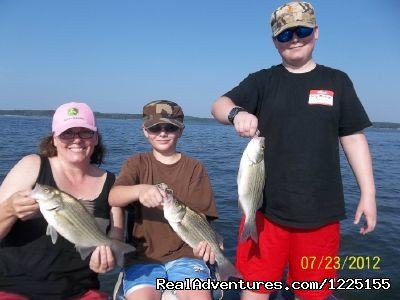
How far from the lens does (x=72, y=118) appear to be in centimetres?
362

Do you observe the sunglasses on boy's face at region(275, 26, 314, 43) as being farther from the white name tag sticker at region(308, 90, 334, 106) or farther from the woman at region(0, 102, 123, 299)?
the woman at region(0, 102, 123, 299)

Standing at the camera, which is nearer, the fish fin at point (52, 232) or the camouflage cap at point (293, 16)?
the fish fin at point (52, 232)

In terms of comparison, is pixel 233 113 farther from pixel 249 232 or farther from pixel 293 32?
pixel 249 232

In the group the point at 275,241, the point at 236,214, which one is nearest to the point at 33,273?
the point at 275,241

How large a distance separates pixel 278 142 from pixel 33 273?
2.65 metres

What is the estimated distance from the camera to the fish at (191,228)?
3.45 metres

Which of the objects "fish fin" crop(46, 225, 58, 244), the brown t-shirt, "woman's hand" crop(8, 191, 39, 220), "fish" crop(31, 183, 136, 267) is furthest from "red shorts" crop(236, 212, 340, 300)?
"woman's hand" crop(8, 191, 39, 220)

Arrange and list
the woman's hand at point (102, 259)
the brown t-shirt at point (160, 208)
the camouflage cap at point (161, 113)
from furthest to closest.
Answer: the camouflage cap at point (161, 113) → the brown t-shirt at point (160, 208) → the woman's hand at point (102, 259)

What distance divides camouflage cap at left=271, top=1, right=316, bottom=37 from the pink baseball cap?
200cm

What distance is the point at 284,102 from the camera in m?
3.68

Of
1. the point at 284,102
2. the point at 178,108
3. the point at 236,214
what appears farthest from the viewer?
the point at 236,214

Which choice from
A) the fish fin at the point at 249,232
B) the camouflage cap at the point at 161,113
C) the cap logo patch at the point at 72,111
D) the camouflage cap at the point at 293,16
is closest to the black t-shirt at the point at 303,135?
the fish fin at the point at 249,232

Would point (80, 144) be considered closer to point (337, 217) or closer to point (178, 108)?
point (178, 108)

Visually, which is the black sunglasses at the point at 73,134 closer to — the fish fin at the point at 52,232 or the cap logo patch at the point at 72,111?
the cap logo patch at the point at 72,111
